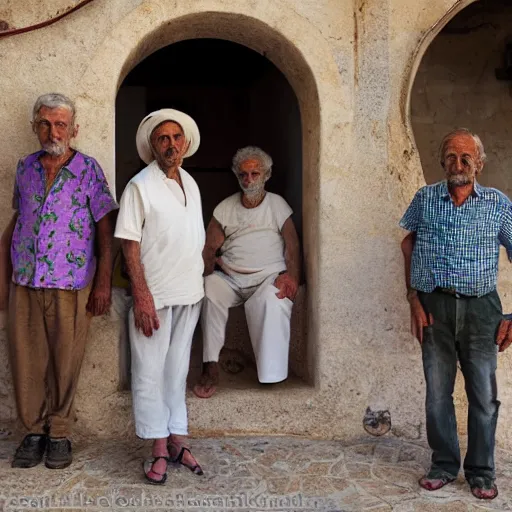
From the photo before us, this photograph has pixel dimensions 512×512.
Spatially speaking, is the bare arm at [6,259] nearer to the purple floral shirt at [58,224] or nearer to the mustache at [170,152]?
the purple floral shirt at [58,224]

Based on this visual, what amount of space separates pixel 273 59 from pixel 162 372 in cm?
207

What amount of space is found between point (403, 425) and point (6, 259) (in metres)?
2.33

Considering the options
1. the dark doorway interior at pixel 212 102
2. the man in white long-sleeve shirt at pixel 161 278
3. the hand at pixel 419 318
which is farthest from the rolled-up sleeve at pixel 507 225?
the dark doorway interior at pixel 212 102

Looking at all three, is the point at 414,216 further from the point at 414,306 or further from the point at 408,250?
the point at 414,306

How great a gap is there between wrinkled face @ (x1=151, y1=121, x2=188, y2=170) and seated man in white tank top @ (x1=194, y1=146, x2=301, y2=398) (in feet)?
3.34

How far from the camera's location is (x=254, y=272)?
459cm

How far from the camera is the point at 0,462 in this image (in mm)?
3754

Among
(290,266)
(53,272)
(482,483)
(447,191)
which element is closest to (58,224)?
(53,272)

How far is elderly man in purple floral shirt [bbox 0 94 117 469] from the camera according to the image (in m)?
3.65

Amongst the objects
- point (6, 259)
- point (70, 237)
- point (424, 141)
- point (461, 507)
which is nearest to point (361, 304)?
point (461, 507)

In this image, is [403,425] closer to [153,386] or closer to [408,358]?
[408,358]

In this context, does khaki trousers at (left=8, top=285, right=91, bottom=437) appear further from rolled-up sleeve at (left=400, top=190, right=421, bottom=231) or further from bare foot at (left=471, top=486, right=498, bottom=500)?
bare foot at (left=471, top=486, right=498, bottom=500)

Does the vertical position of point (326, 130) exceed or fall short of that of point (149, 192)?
it exceeds it

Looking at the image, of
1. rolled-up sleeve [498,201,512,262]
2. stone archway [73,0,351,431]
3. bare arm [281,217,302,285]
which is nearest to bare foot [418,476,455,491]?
stone archway [73,0,351,431]
